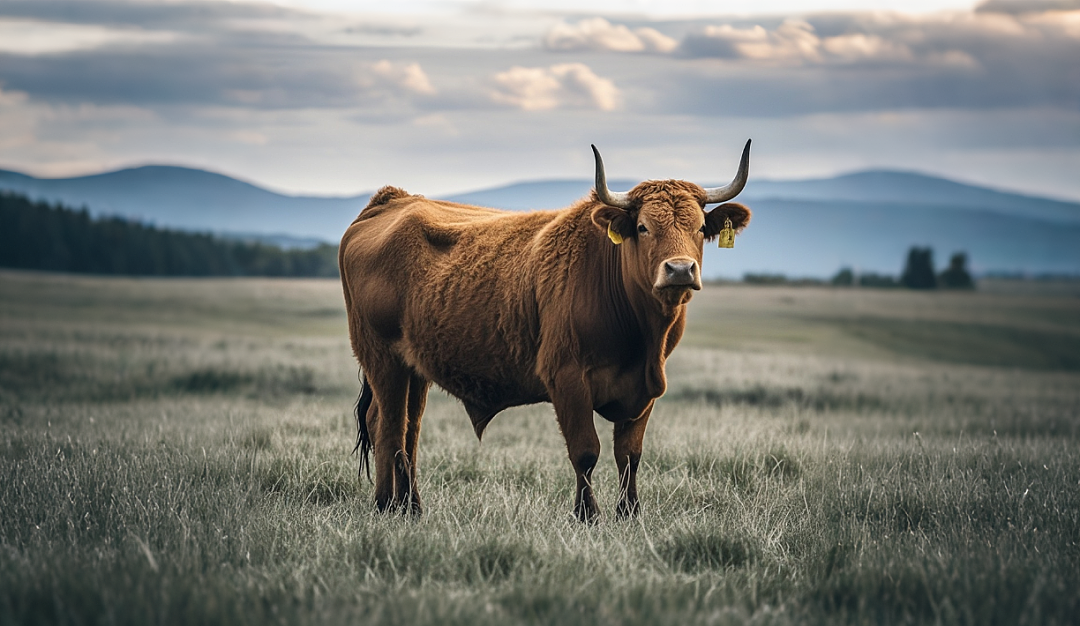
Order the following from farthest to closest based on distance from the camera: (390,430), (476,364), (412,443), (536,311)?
1. (412,443)
2. (390,430)
3. (476,364)
4. (536,311)

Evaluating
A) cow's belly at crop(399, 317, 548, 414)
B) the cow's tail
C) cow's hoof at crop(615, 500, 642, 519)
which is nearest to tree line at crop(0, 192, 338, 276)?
the cow's tail

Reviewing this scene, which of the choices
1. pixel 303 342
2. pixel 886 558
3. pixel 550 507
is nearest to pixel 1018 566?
pixel 886 558

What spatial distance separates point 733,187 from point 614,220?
3.00 feet

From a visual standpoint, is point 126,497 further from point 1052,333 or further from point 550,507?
point 1052,333

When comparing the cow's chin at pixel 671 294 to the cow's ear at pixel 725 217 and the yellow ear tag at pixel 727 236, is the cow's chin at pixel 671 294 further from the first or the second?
the cow's ear at pixel 725 217

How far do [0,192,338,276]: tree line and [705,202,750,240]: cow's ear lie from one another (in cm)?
5652

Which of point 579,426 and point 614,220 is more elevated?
point 614,220

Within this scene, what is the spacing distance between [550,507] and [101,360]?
17143mm

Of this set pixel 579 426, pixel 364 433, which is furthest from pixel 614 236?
pixel 364 433

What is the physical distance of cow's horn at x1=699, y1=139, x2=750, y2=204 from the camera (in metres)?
6.15

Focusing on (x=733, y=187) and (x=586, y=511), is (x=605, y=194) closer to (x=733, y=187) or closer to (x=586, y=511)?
(x=733, y=187)

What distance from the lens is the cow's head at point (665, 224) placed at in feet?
18.4

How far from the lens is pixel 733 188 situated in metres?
6.19

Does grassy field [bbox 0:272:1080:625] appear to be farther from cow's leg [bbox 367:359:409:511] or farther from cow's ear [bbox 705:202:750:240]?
cow's ear [bbox 705:202:750:240]
